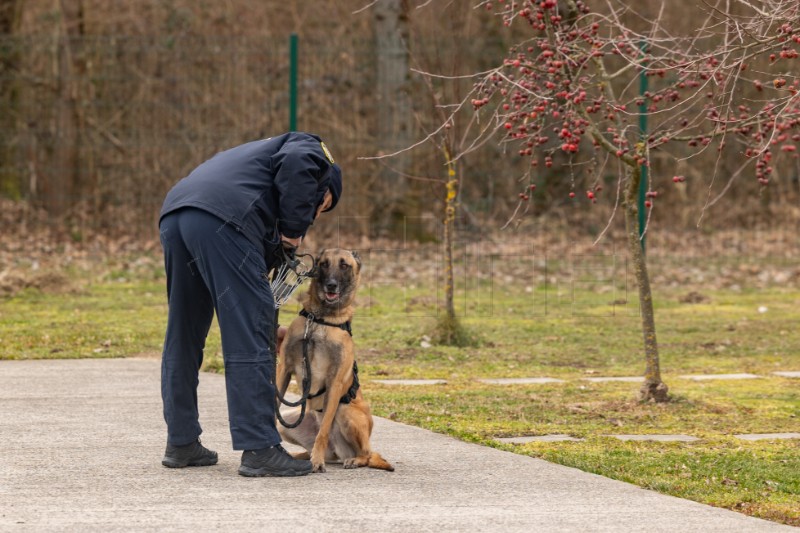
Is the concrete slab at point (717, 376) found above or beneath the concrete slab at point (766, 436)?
above

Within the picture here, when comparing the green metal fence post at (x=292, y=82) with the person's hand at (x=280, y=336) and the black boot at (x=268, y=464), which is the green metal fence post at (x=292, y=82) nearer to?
the person's hand at (x=280, y=336)

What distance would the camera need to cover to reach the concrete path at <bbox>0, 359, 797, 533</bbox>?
501cm

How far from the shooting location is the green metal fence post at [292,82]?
13.9m

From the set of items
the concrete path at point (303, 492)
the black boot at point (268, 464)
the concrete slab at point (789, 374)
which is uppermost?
the concrete slab at point (789, 374)

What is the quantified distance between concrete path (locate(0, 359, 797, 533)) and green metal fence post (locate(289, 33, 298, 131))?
6.95m

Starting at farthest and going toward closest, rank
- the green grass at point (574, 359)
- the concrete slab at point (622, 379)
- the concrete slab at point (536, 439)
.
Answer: the concrete slab at point (622, 379) < the concrete slab at point (536, 439) < the green grass at point (574, 359)

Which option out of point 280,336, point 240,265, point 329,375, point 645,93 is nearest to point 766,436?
point 645,93

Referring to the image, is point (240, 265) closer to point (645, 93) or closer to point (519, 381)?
point (645, 93)

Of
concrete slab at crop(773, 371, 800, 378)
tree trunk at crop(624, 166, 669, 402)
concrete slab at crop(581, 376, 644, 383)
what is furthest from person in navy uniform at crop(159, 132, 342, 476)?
concrete slab at crop(773, 371, 800, 378)

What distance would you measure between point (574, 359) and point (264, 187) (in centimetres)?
522

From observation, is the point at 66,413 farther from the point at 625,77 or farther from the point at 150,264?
the point at 625,77

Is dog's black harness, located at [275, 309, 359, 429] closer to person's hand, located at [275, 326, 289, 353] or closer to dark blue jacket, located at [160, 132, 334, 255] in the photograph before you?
person's hand, located at [275, 326, 289, 353]

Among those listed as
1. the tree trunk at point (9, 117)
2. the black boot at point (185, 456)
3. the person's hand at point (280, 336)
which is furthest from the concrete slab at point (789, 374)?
the tree trunk at point (9, 117)

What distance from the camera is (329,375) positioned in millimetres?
6273
